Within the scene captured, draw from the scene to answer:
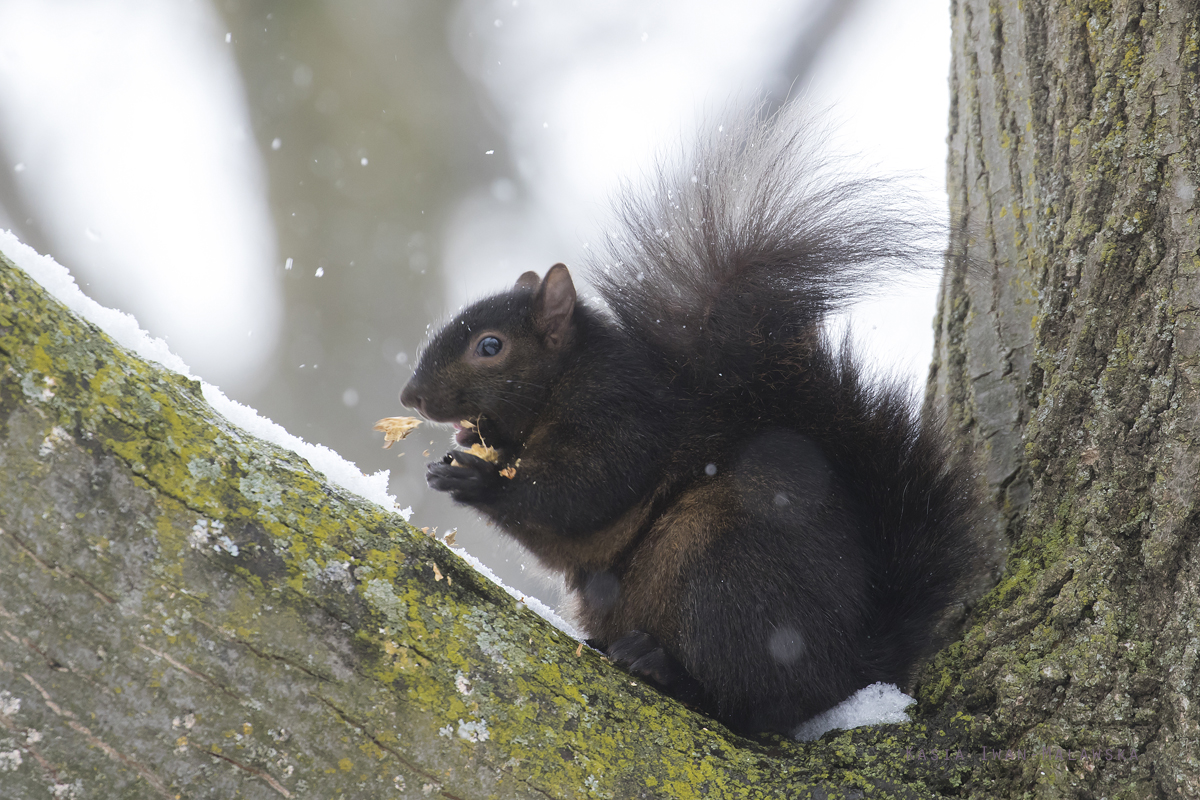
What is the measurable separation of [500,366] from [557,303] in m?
0.29

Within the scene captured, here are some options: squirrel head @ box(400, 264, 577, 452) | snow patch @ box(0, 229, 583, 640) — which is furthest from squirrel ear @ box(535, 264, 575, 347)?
snow patch @ box(0, 229, 583, 640)

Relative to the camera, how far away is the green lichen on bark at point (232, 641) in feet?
3.51

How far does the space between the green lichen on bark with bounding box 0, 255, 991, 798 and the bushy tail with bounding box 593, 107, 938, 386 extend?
1.13m

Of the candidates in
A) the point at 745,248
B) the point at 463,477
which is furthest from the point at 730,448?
the point at 463,477

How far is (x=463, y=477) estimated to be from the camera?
2375 millimetres

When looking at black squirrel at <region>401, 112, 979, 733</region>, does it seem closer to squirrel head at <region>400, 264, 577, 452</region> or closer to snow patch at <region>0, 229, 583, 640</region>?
squirrel head at <region>400, 264, 577, 452</region>

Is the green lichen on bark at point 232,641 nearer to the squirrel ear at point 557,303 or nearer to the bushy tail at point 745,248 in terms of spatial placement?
the bushy tail at point 745,248

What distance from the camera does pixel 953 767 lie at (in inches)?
56.3

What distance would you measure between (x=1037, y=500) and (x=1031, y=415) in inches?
9.6

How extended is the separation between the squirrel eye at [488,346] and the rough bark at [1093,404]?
1452 millimetres

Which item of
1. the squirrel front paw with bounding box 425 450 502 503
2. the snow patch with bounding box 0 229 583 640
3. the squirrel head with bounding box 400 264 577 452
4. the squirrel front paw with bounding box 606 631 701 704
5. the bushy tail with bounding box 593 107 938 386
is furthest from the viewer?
the squirrel head with bounding box 400 264 577 452

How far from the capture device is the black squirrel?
74.9 inches

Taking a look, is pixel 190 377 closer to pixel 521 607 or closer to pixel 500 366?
pixel 521 607

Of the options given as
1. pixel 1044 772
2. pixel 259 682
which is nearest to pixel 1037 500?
pixel 1044 772
